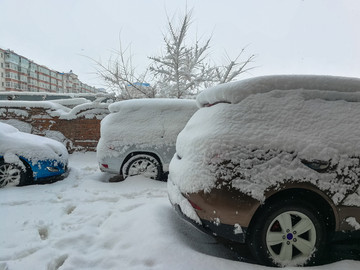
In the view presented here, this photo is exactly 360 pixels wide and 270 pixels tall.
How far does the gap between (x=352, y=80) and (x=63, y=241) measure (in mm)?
3331

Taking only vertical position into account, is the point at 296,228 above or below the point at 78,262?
above

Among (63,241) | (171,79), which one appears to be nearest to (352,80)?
(63,241)

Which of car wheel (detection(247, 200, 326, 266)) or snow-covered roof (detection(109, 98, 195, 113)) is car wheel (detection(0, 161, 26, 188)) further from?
car wheel (detection(247, 200, 326, 266))

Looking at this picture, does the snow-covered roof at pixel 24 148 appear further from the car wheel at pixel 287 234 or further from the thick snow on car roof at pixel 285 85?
the car wheel at pixel 287 234

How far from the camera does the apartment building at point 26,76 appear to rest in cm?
6265

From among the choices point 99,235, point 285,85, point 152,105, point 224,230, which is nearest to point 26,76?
point 152,105

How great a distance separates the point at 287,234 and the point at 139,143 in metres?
3.26

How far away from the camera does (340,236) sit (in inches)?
79.2

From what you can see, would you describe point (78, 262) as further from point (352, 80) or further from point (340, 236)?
point (352, 80)

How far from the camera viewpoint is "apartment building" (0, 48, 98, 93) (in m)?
62.6

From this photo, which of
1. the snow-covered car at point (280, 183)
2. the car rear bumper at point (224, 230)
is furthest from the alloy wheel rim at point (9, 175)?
the car rear bumper at point (224, 230)

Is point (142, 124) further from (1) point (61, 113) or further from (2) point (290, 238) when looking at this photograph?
(1) point (61, 113)

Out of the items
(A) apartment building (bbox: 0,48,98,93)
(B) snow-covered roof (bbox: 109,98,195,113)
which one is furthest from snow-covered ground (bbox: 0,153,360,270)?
(A) apartment building (bbox: 0,48,98,93)

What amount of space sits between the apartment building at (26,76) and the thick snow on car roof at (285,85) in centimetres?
5008
